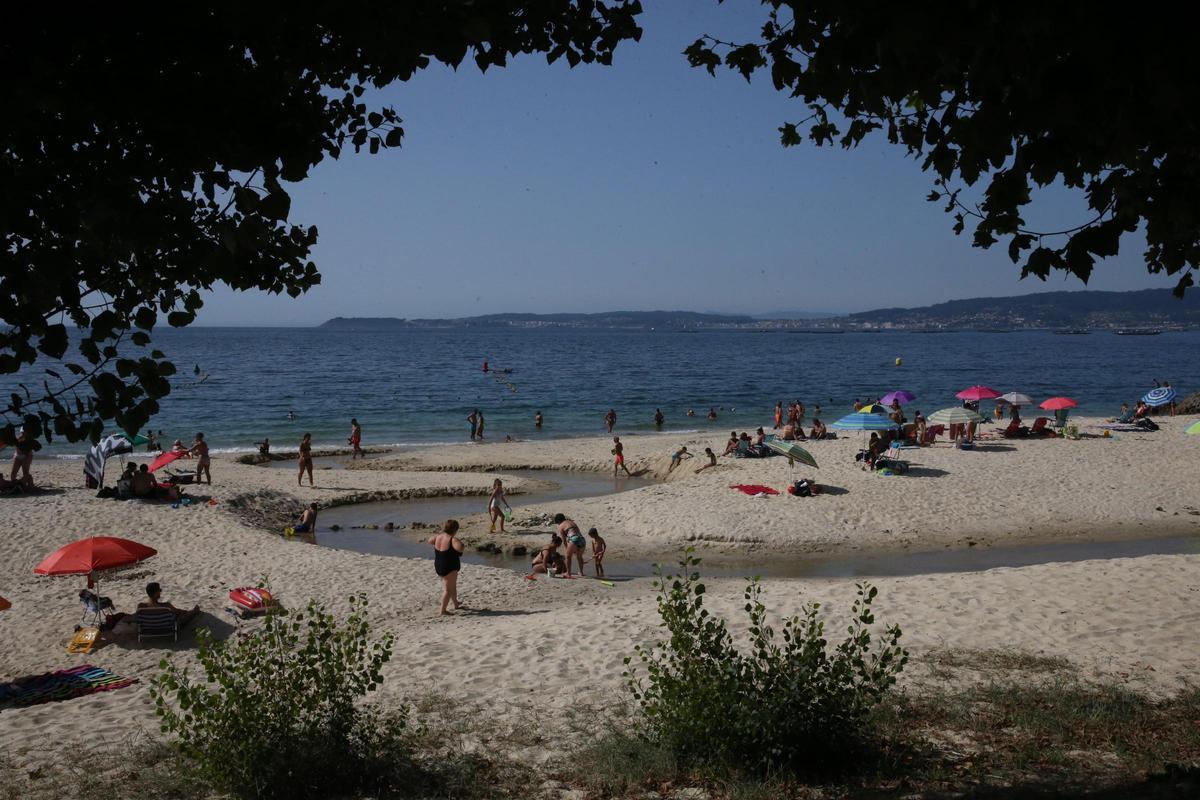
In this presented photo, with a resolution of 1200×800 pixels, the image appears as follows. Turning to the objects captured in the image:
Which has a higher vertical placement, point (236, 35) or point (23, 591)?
point (236, 35)

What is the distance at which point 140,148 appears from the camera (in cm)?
481

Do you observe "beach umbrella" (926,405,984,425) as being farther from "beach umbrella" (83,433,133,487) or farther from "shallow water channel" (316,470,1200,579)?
"beach umbrella" (83,433,133,487)

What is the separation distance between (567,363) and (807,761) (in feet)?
334

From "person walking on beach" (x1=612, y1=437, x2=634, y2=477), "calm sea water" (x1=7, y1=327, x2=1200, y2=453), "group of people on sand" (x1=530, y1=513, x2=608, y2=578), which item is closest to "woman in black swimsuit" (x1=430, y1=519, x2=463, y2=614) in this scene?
"group of people on sand" (x1=530, y1=513, x2=608, y2=578)

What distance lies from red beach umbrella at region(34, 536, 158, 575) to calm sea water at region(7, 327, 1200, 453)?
24815 mm

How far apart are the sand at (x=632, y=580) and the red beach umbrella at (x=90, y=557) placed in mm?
839

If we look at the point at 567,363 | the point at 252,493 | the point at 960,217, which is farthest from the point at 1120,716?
the point at 567,363

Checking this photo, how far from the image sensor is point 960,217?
5586mm

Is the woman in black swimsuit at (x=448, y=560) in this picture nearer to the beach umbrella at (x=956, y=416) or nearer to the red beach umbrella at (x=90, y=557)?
the red beach umbrella at (x=90, y=557)

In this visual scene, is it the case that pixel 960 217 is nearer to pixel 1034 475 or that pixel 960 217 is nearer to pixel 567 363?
pixel 1034 475

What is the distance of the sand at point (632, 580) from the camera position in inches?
365

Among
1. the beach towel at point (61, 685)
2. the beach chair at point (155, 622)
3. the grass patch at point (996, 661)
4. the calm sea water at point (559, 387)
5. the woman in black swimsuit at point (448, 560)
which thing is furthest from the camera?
the calm sea water at point (559, 387)

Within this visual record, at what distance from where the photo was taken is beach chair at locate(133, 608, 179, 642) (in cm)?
1225

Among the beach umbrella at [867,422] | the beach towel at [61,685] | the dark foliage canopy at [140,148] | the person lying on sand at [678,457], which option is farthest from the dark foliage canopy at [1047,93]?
the person lying on sand at [678,457]
